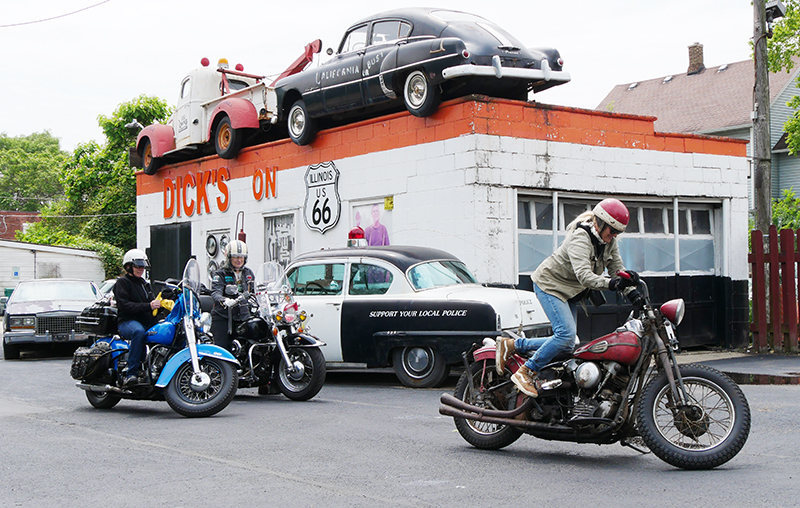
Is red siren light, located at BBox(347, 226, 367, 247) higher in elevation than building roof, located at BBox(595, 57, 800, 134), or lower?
lower

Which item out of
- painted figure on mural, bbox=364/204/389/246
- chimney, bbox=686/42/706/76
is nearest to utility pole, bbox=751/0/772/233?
painted figure on mural, bbox=364/204/389/246

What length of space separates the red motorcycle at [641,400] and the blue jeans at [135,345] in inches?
166

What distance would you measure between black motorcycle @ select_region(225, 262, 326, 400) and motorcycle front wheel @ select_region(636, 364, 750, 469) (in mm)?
4751

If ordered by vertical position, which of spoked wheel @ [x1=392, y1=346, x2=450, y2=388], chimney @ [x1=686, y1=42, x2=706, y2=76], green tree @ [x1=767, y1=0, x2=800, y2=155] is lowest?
spoked wheel @ [x1=392, y1=346, x2=450, y2=388]

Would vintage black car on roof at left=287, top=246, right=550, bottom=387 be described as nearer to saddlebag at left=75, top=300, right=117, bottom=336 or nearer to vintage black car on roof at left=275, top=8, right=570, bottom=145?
saddlebag at left=75, top=300, right=117, bottom=336

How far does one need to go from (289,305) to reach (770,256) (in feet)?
31.5

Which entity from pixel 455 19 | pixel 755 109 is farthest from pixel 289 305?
pixel 755 109

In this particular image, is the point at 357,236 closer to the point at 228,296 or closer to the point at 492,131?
the point at 492,131

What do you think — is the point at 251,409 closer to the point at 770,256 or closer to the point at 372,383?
the point at 372,383

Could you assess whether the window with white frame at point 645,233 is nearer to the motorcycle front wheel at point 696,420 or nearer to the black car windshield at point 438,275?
the black car windshield at point 438,275

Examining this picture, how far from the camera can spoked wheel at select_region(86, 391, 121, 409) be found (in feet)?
31.9

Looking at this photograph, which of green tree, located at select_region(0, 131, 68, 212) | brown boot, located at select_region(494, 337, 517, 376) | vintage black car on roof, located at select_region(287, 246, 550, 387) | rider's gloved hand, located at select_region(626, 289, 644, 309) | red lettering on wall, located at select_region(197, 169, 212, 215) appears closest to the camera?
rider's gloved hand, located at select_region(626, 289, 644, 309)

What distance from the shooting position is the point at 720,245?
17156mm

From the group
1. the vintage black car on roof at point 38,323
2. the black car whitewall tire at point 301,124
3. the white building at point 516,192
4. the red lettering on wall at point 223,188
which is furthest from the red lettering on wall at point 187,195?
the black car whitewall tire at point 301,124
